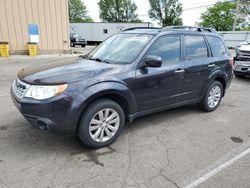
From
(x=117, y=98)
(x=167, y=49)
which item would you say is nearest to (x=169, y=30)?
(x=167, y=49)

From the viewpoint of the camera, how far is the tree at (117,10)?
59469mm

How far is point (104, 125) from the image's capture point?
3602 mm

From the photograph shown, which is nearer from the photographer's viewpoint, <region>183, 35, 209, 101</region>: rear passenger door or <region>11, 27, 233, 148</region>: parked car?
<region>11, 27, 233, 148</region>: parked car

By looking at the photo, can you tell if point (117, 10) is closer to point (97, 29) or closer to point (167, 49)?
point (97, 29)

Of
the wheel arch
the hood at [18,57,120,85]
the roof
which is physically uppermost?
the roof

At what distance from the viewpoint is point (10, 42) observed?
16.5m

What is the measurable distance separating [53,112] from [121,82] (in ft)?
3.55

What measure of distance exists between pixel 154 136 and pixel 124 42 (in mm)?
1767

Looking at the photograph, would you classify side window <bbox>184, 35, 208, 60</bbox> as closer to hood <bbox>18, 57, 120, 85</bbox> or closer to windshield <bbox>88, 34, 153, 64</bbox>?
windshield <bbox>88, 34, 153, 64</bbox>

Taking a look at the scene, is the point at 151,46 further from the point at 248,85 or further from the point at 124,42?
the point at 248,85

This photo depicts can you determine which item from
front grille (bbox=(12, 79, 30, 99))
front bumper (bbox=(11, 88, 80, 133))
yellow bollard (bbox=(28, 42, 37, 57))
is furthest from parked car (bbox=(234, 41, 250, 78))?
yellow bollard (bbox=(28, 42, 37, 57))

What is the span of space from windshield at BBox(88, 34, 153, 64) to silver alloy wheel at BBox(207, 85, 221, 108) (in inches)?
82.8

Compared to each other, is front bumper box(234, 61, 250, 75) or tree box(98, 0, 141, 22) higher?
tree box(98, 0, 141, 22)

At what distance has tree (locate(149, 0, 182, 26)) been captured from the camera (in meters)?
54.4
